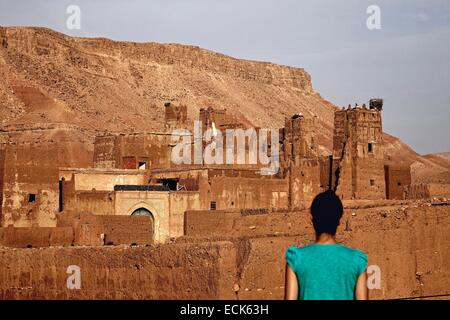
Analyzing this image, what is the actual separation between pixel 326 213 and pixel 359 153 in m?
30.5

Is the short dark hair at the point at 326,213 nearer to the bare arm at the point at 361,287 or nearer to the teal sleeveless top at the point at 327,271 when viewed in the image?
the teal sleeveless top at the point at 327,271

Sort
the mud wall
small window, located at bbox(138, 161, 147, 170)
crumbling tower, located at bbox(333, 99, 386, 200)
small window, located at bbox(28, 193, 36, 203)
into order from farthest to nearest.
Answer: small window, located at bbox(138, 161, 147, 170) → crumbling tower, located at bbox(333, 99, 386, 200) → small window, located at bbox(28, 193, 36, 203) → the mud wall

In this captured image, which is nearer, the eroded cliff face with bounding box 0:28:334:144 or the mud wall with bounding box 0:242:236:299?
the mud wall with bounding box 0:242:236:299

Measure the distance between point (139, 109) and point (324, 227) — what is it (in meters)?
88.9

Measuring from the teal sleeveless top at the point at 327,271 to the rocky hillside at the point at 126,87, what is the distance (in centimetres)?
6133

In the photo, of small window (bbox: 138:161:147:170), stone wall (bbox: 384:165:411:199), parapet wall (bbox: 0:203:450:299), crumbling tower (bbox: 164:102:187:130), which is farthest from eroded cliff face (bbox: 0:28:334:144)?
parapet wall (bbox: 0:203:450:299)

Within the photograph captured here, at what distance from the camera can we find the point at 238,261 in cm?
2011

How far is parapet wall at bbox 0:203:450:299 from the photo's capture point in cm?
1995

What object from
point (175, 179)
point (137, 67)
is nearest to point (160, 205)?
point (175, 179)

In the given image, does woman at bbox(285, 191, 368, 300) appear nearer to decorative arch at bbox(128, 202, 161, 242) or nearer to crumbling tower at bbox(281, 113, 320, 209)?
crumbling tower at bbox(281, 113, 320, 209)

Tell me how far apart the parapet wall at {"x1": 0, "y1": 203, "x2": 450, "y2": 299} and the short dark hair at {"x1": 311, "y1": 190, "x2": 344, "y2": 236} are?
1124cm

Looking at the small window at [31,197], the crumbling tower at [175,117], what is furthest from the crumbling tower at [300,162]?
the small window at [31,197]
